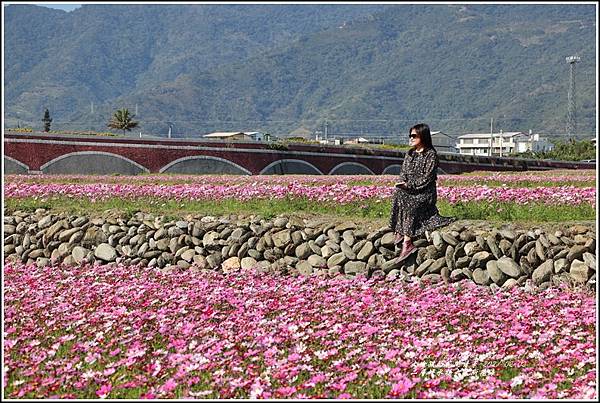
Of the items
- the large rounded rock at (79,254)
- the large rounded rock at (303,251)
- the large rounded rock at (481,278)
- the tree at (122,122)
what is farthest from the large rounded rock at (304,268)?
the tree at (122,122)

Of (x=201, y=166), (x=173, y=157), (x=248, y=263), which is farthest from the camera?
(x=201, y=166)

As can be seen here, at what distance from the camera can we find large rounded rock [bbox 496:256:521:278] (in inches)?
440

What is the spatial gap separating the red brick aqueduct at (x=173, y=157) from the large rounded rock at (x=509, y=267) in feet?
128

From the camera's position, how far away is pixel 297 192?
18312 millimetres

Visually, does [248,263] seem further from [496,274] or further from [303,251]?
[496,274]

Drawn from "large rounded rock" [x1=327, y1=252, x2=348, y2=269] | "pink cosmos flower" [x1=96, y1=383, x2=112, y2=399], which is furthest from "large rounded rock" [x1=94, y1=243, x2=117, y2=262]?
"pink cosmos flower" [x1=96, y1=383, x2=112, y2=399]

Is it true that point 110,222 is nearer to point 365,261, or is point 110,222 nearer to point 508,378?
point 365,261

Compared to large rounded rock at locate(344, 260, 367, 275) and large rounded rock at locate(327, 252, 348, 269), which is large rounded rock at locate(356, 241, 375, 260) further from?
large rounded rock at locate(327, 252, 348, 269)

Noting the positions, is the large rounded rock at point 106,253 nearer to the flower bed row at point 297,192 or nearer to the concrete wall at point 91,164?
the flower bed row at point 297,192

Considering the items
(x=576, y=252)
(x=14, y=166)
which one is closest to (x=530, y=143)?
(x=14, y=166)

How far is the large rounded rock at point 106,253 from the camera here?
14281 mm

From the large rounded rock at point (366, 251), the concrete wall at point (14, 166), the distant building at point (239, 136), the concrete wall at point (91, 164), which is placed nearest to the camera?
the large rounded rock at point (366, 251)

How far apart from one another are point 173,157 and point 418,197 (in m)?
39.7

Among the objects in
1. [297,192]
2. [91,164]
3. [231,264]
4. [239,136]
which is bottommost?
[231,264]
